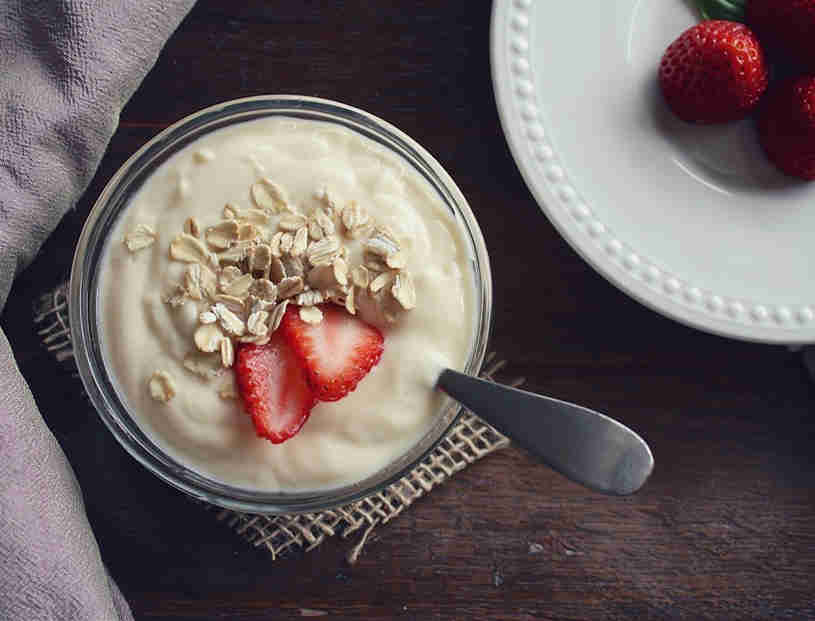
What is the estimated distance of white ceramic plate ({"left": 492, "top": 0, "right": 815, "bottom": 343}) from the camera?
1.12 m

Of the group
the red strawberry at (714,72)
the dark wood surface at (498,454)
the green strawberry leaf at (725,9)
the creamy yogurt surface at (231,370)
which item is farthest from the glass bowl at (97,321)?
the green strawberry leaf at (725,9)

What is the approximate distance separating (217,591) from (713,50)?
3.04 feet

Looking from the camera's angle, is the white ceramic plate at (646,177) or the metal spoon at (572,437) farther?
the white ceramic plate at (646,177)

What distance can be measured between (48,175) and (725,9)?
87 cm

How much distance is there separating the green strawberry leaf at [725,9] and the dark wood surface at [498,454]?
0.29 meters

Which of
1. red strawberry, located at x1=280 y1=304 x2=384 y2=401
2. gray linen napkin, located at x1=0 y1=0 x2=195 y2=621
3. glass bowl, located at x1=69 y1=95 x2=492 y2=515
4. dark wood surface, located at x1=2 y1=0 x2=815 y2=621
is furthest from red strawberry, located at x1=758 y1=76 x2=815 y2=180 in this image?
A: gray linen napkin, located at x1=0 y1=0 x2=195 y2=621

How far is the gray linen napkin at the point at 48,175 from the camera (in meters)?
1.01

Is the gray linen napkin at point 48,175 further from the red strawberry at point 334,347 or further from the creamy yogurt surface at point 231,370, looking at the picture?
the red strawberry at point 334,347

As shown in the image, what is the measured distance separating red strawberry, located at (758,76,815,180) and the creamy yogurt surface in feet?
1.46

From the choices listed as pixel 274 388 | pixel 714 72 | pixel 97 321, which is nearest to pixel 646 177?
pixel 714 72

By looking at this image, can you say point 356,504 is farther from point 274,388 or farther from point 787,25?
point 787,25

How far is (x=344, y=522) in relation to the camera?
118cm

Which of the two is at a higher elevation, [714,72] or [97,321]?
[714,72]

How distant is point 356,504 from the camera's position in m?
1.17
